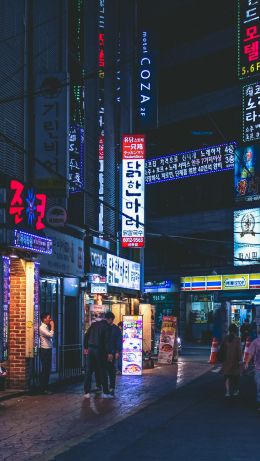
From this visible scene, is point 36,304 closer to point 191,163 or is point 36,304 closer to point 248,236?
point 248,236

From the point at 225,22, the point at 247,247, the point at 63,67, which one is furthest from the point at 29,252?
the point at 225,22

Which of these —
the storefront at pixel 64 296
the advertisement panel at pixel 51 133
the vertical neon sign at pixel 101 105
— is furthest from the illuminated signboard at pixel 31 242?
the vertical neon sign at pixel 101 105

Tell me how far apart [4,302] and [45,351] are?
146cm

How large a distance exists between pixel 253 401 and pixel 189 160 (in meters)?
36.5

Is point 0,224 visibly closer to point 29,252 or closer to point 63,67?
point 29,252

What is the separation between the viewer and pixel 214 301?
169 feet

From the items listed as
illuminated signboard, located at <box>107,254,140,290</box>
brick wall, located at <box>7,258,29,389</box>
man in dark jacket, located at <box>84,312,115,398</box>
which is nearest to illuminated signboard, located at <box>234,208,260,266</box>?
illuminated signboard, located at <box>107,254,140,290</box>

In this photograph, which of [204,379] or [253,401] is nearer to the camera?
[253,401]

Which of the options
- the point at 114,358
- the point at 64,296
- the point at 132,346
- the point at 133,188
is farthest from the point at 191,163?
the point at 114,358

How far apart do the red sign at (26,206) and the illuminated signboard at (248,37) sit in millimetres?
30072

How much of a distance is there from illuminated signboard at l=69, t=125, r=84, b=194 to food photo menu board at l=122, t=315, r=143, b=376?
4.51 m

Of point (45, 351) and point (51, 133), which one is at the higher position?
point (51, 133)

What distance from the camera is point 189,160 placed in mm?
52312

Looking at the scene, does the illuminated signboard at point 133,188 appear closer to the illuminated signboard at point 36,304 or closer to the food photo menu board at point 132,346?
the food photo menu board at point 132,346
